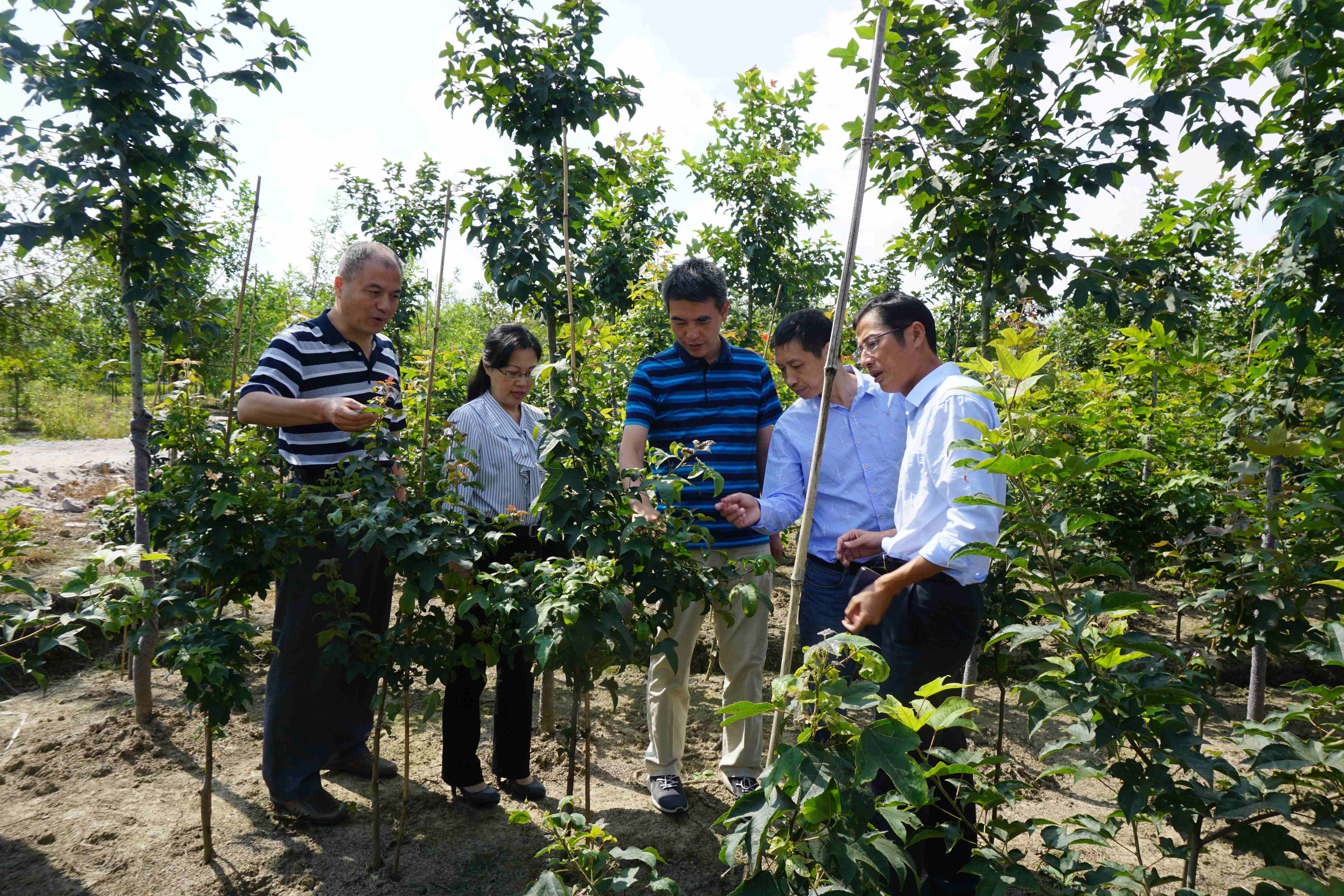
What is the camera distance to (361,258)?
295 centimetres

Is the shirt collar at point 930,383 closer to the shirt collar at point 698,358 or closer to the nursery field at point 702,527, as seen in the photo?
the nursery field at point 702,527

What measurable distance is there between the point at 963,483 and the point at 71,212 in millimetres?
3908

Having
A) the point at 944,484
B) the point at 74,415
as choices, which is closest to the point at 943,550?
the point at 944,484

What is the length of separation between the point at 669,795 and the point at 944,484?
1.88 metres

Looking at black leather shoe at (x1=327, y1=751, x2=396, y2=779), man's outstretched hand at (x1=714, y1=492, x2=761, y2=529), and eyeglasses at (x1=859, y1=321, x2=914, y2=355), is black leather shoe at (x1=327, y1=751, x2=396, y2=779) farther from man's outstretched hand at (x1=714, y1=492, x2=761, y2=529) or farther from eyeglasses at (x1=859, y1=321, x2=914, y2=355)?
eyeglasses at (x1=859, y1=321, x2=914, y2=355)

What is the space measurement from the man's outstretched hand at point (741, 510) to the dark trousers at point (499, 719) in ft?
2.90

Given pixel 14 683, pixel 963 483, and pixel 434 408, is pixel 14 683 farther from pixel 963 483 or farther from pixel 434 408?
pixel 963 483

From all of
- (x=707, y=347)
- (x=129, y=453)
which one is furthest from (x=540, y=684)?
(x=129, y=453)

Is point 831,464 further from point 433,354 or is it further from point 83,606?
point 83,606

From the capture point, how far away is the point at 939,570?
6.98 ft

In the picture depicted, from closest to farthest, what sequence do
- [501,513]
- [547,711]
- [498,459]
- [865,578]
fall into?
[865,578] < [501,513] < [498,459] < [547,711]

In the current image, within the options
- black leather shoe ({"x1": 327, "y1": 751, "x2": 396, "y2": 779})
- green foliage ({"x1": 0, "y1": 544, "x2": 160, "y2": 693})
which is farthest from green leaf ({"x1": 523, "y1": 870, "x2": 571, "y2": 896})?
black leather shoe ({"x1": 327, "y1": 751, "x2": 396, "y2": 779})

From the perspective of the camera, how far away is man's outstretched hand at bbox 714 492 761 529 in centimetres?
258

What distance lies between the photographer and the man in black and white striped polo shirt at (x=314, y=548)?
293 centimetres
